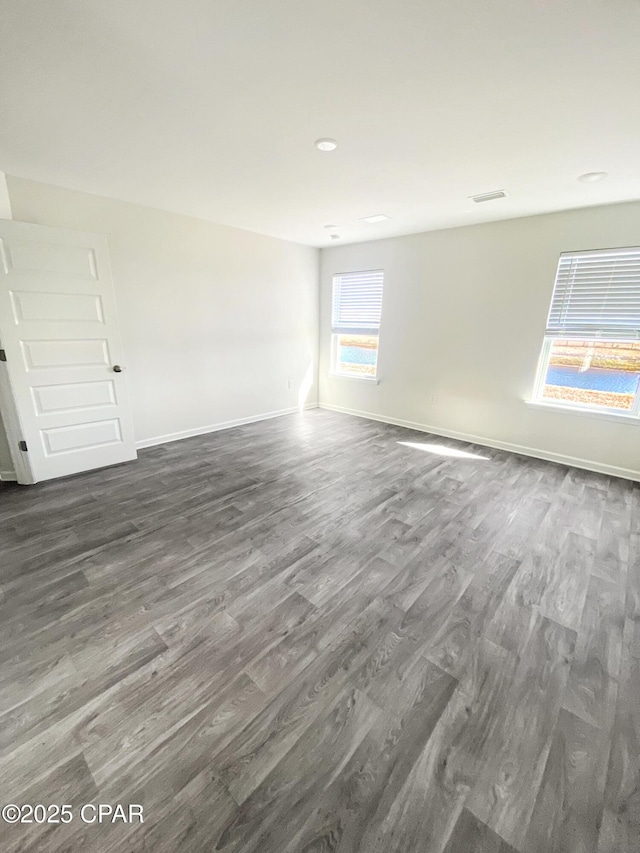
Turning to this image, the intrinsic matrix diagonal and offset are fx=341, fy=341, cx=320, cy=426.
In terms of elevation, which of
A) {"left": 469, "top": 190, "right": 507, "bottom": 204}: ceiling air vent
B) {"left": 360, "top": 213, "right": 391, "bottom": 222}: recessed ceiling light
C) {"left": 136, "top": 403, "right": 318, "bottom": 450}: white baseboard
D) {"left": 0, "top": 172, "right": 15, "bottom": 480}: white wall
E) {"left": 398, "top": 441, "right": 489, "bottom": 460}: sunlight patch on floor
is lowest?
{"left": 398, "top": 441, "right": 489, "bottom": 460}: sunlight patch on floor

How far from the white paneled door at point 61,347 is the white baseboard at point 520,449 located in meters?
3.56

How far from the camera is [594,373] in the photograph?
3.58 m

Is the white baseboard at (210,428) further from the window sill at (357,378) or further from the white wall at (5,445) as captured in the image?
the white wall at (5,445)

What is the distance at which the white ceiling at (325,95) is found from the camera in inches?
52.4

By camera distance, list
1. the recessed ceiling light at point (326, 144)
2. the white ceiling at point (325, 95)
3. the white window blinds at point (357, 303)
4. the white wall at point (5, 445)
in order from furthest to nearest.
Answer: the white window blinds at point (357, 303) → the white wall at point (5, 445) → the recessed ceiling light at point (326, 144) → the white ceiling at point (325, 95)

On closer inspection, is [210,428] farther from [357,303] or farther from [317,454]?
[357,303]

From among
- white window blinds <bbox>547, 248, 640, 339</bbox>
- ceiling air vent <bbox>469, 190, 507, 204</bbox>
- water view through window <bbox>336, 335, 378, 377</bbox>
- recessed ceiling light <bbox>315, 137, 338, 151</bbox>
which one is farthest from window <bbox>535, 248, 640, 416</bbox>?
recessed ceiling light <bbox>315, 137, 338, 151</bbox>

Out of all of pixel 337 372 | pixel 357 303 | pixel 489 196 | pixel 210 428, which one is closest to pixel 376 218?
pixel 489 196

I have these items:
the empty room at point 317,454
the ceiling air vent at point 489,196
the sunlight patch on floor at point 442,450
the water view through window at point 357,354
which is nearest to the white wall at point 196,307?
the empty room at point 317,454

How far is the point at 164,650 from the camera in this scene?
1593mm

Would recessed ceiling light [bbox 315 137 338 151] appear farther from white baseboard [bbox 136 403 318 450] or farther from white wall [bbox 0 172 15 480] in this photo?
white baseboard [bbox 136 403 318 450]

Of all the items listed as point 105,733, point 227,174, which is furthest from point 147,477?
point 227,174

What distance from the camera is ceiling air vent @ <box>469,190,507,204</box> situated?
2.97m

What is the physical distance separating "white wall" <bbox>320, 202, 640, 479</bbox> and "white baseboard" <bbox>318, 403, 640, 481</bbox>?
0.6 inches
